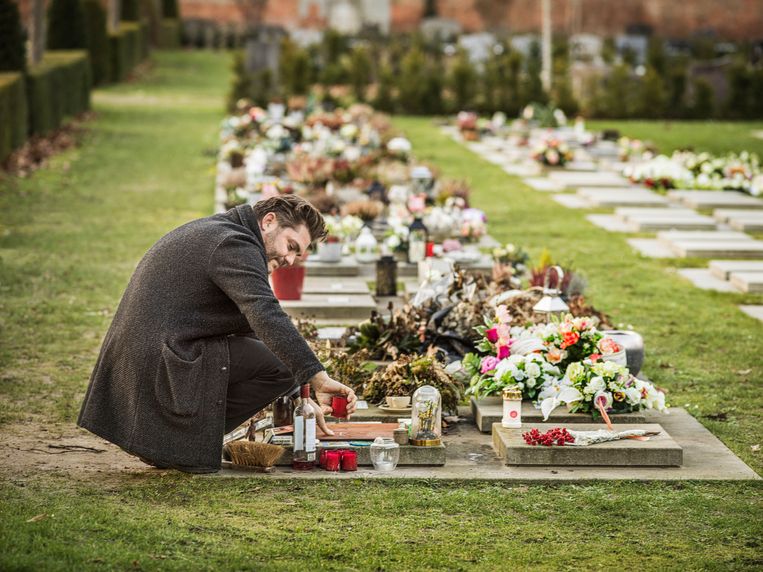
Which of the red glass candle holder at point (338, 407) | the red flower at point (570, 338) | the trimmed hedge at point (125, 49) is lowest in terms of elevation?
the red glass candle holder at point (338, 407)

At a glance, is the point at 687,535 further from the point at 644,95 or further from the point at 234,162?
the point at 644,95

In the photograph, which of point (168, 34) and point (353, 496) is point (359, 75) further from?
point (353, 496)

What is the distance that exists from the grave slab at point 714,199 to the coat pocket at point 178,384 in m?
10.7

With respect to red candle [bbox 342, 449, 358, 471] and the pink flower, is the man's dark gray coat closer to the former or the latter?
red candle [bbox 342, 449, 358, 471]

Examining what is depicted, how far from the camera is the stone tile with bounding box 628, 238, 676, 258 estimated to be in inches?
499

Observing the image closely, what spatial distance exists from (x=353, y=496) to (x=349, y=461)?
0.32m

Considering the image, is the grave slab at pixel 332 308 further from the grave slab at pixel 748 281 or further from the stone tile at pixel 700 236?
the stone tile at pixel 700 236

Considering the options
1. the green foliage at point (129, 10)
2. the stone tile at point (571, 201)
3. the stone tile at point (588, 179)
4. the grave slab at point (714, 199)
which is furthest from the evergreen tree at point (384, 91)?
the green foliage at point (129, 10)

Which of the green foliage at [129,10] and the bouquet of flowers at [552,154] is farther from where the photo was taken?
the green foliage at [129,10]

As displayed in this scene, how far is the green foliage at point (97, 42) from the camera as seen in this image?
29719 mm

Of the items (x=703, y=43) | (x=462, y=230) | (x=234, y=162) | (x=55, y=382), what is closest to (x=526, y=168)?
Answer: (x=234, y=162)

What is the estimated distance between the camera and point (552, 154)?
61.7ft

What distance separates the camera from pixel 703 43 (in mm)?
37375

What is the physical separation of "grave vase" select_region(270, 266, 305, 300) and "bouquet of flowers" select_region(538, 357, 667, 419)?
2950 mm
